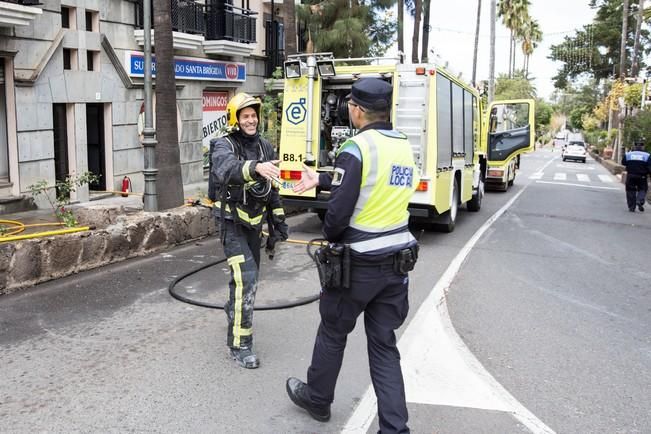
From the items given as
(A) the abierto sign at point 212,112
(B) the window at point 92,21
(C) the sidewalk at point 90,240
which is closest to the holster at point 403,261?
(C) the sidewalk at point 90,240

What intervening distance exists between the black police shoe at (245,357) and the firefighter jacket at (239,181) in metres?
0.92

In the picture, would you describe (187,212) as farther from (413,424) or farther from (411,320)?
(413,424)

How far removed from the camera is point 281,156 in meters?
10.4

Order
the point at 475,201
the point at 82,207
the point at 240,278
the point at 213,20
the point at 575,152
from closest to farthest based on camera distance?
1. the point at 240,278
2. the point at 82,207
3. the point at 475,201
4. the point at 213,20
5. the point at 575,152

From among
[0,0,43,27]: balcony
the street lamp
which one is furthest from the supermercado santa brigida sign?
the street lamp

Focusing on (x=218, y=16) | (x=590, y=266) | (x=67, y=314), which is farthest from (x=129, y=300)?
(x=218, y=16)

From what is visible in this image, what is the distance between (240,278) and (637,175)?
1343 centimetres

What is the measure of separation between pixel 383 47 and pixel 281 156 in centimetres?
1753

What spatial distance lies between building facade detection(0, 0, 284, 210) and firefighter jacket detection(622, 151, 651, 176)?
1072cm

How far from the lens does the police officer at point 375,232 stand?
11.0 feet

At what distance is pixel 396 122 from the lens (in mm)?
9555

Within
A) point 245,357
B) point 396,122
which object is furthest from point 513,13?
point 245,357

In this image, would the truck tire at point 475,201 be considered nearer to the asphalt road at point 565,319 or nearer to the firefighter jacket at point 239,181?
the asphalt road at point 565,319

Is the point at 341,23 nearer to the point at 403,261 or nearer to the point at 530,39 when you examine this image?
the point at 403,261
